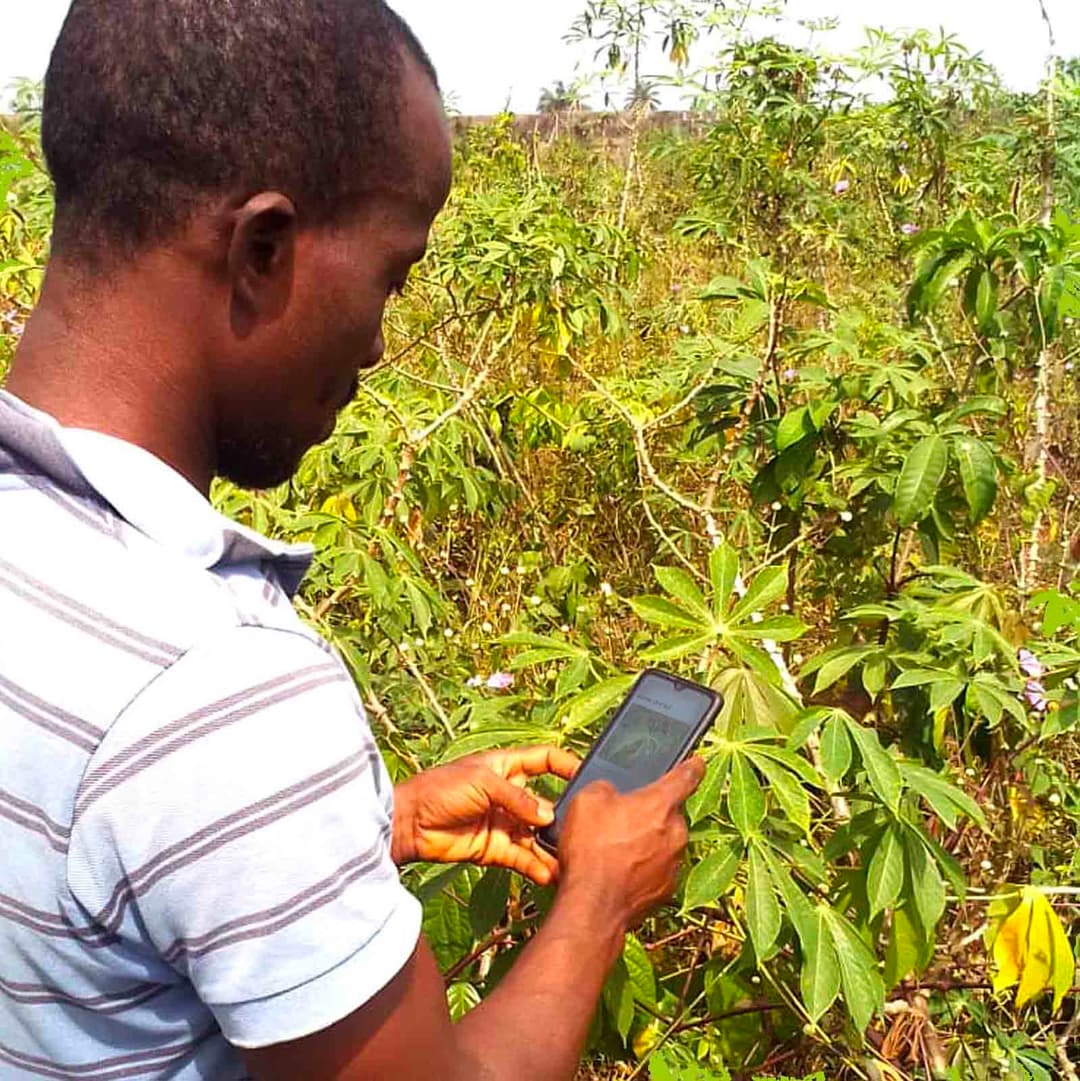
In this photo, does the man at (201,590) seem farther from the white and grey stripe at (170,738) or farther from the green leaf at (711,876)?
the green leaf at (711,876)

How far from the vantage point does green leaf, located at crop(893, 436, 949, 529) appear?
182 centimetres

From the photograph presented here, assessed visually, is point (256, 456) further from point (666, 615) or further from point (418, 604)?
point (418, 604)

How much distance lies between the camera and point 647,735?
124cm

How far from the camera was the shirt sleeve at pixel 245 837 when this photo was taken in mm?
602

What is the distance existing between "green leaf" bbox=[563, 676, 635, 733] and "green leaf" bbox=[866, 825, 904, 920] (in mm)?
338

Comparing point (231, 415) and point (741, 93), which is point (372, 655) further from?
point (741, 93)

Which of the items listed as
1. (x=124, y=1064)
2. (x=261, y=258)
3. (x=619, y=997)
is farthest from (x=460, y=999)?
(x=261, y=258)

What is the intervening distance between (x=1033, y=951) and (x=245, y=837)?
1.25 m

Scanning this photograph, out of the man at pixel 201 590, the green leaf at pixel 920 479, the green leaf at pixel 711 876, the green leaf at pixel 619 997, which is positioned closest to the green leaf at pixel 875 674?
the green leaf at pixel 920 479

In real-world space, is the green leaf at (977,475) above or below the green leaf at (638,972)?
above

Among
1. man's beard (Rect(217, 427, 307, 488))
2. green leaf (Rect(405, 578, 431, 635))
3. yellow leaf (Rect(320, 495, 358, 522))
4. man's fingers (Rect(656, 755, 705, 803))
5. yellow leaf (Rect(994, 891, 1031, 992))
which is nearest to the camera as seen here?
man's beard (Rect(217, 427, 307, 488))

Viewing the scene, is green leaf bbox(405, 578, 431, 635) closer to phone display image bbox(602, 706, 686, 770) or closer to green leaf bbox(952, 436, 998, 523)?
phone display image bbox(602, 706, 686, 770)

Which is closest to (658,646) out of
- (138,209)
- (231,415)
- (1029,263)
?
(231,415)

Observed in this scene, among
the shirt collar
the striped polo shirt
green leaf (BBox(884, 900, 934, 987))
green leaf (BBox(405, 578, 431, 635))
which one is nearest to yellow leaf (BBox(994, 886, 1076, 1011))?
green leaf (BBox(884, 900, 934, 987))
